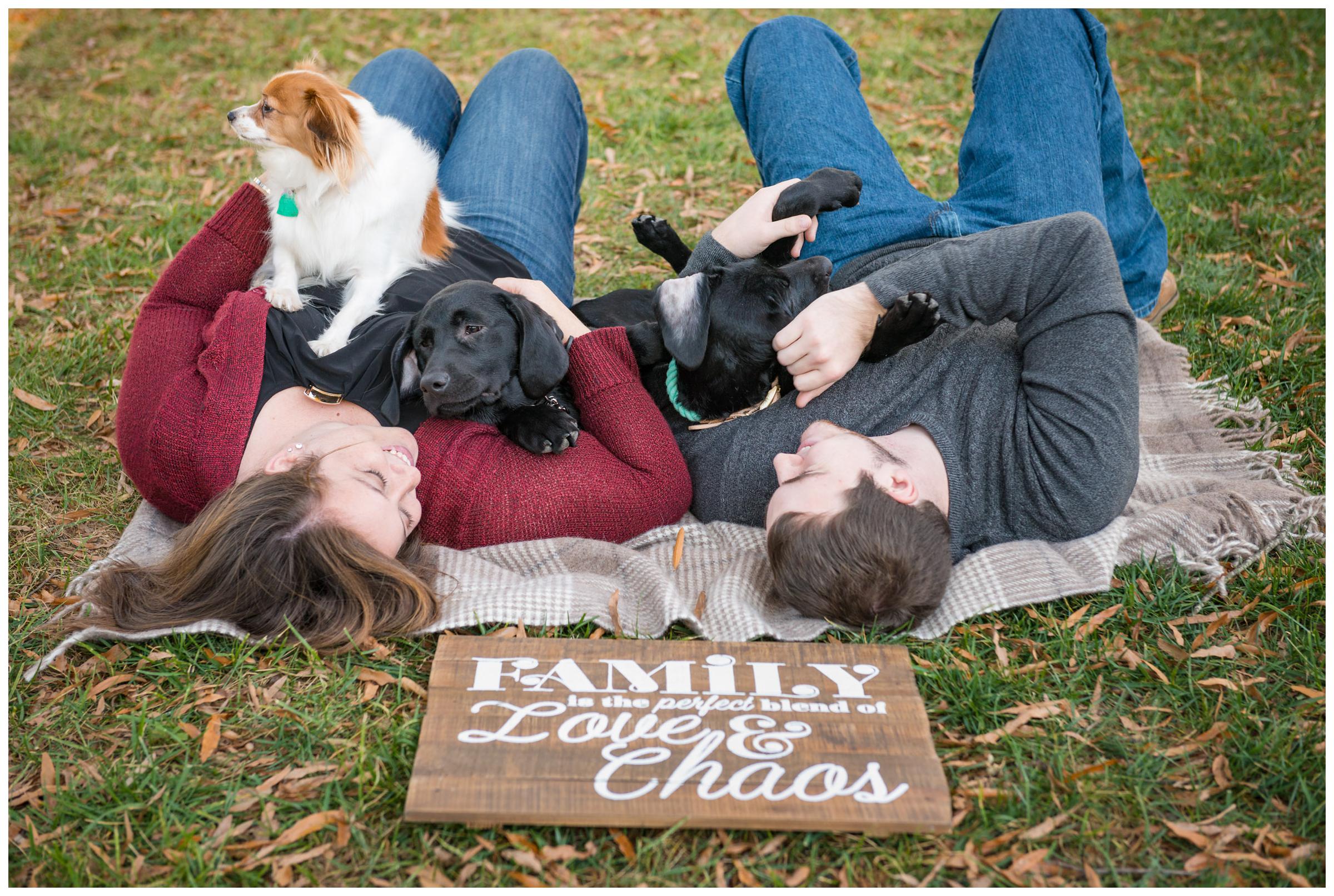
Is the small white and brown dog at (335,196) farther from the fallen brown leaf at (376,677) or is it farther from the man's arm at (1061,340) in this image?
the man's arm at (1061,340)

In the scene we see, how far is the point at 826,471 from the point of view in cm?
244

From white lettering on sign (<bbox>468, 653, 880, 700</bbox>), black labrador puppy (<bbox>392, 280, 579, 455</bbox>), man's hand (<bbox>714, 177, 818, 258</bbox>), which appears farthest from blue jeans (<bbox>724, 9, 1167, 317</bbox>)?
white lettering on sign (<bbox>468, 653, 880, 700</bbox>)

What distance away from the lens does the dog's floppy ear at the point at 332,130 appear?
3027mm

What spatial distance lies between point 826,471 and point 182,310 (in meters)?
2.08

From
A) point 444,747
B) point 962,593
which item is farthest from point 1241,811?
point 444,747

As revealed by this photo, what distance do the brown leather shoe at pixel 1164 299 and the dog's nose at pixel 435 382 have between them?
2700 mm

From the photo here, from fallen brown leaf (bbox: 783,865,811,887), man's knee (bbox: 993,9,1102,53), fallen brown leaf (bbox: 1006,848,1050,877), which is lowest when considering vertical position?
fallen brown leaf (bbox: 1006,848,1050,877)

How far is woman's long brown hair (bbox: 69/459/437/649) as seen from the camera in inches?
92.2

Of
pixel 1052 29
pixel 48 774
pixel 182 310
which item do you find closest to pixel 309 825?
pixel 48 774

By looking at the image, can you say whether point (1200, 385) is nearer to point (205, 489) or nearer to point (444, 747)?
point (444, 747)

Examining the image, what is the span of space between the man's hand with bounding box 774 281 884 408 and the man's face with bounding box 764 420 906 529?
7.7 inches

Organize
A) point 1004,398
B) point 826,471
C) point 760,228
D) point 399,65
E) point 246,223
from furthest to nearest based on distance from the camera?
point 399,65, point 246,223, point 760,228, point 1004,398, point 826,471

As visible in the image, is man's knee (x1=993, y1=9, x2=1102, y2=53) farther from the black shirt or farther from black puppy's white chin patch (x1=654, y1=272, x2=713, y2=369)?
the black shirt

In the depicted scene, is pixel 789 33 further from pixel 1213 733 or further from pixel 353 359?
pixel 1213 733
